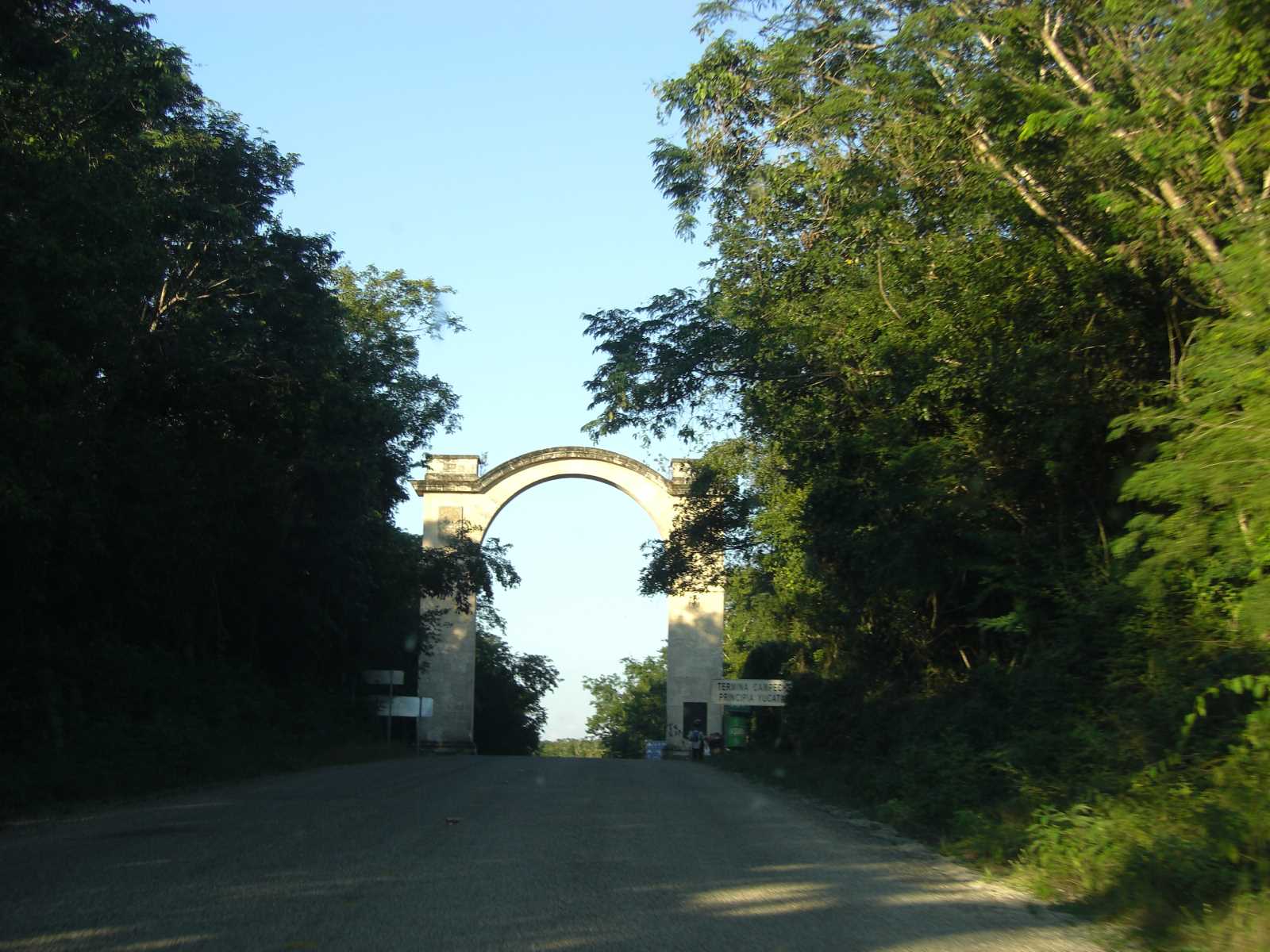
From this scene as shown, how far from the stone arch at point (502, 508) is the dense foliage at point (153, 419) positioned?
17494 mm

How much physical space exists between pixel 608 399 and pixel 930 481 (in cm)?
737

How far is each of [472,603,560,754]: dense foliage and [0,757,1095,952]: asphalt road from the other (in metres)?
46.2

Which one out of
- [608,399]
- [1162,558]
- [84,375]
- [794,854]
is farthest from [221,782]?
[1162,558]

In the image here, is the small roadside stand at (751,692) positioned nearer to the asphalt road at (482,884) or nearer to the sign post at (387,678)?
the sign post at (387,678)

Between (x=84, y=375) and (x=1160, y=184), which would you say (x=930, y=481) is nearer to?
(x=1160, y=184)

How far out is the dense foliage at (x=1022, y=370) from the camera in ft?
32.9

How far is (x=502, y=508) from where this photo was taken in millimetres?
50625

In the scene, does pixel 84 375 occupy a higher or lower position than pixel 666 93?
lower

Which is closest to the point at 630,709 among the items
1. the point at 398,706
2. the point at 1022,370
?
the point at 398,706

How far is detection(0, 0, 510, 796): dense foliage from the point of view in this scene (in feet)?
45.2

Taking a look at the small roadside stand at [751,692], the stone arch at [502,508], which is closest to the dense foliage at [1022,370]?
the small roadside stand at [751,692]

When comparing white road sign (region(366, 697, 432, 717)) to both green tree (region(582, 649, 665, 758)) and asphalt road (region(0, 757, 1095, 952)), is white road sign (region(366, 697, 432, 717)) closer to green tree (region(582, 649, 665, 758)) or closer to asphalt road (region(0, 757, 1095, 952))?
asphalt road (region(0, 757, 1095, 952))

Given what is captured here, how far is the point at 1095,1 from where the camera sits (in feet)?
44.4

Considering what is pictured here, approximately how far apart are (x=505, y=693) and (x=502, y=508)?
1594cm
